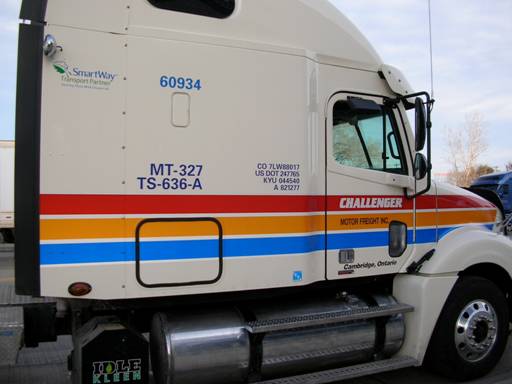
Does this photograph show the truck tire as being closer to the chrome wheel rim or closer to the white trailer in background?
the chrome wheel rim

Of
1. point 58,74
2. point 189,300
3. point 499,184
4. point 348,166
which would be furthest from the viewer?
point 499,184

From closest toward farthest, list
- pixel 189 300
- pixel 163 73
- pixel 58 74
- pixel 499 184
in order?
pixel 58 74
pixel 163 73
pixel 189 300
pixel 499 184

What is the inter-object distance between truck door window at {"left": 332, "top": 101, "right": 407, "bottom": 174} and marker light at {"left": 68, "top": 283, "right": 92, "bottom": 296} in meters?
2.16

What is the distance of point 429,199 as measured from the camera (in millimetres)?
4562

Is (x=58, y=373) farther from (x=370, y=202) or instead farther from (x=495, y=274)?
(x=495, y=274)

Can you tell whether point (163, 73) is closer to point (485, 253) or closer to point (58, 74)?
point (58, 74)

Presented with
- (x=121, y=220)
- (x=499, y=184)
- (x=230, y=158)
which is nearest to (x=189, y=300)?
(x=121, y=220)

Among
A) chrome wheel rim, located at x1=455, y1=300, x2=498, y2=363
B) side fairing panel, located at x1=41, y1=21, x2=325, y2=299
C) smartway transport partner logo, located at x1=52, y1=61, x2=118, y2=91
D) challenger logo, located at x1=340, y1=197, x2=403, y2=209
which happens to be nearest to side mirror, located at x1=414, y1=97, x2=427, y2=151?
challenger logo, located at x1=340, y1=197, x2=403, y2=209

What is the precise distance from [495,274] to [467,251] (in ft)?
2.22

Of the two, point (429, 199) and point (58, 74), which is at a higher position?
point (58, 74)

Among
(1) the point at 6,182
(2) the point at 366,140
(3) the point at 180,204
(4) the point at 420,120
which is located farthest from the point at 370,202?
(1) the point at 6,182

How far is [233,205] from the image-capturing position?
3.59m

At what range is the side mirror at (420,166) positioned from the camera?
14.4 feet

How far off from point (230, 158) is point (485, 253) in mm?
2678
